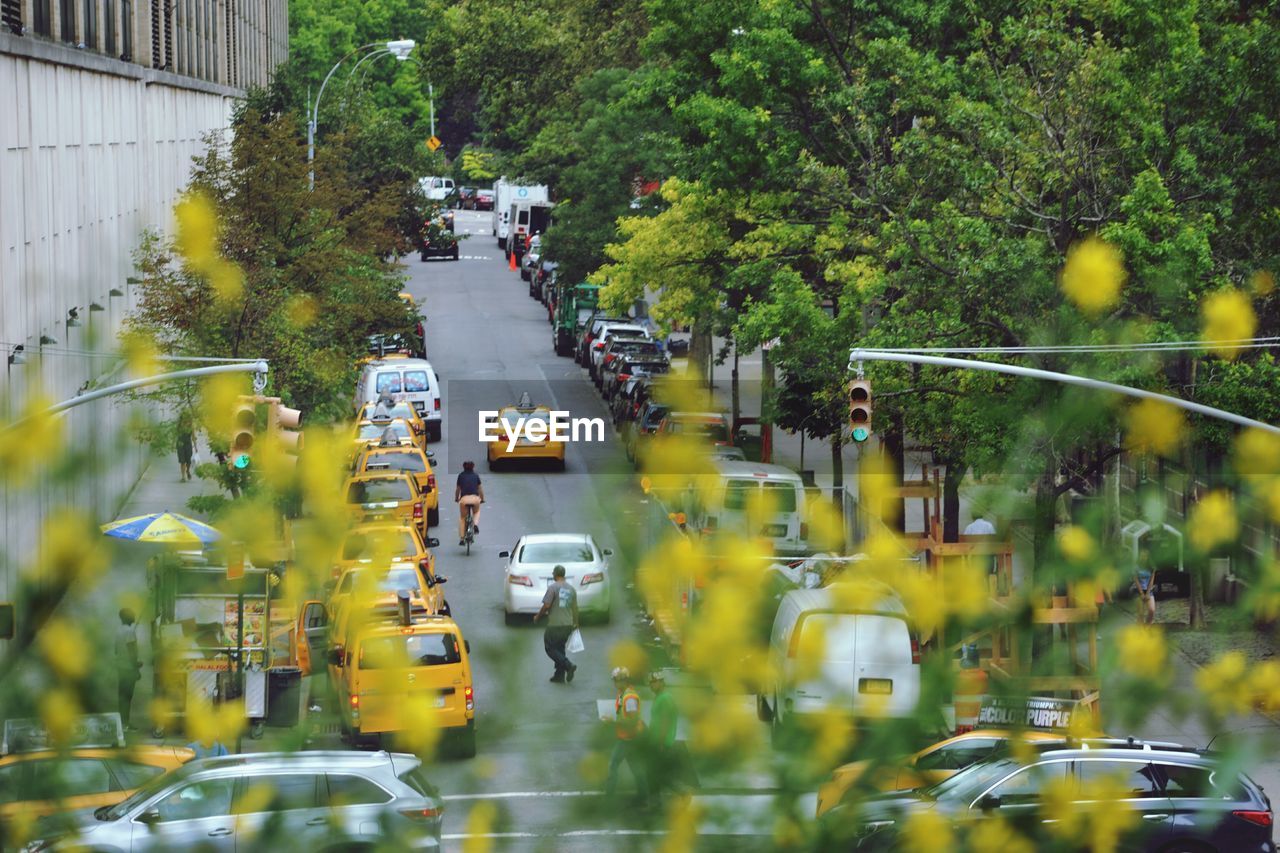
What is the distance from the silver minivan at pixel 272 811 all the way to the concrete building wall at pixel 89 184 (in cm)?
66

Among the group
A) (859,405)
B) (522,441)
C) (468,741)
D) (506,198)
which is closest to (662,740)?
(468,741)

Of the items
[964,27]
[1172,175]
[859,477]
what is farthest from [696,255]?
[859,477]

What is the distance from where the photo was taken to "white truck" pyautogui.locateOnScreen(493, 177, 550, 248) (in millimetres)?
87188

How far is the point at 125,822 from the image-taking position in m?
4.10

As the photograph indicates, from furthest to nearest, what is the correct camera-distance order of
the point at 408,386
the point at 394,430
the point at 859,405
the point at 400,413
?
the point at 408,386 < the point at 400,413 < the point at 394,430 < the point at 859,405

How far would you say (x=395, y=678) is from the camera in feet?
11.6

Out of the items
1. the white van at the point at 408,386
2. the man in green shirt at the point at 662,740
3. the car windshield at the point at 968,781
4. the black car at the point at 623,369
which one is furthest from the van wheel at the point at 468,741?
the black car at the point at 623,369

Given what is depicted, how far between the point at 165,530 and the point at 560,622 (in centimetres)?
169

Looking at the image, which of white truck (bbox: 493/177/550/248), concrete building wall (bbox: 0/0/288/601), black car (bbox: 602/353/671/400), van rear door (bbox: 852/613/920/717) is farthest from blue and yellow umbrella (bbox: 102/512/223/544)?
white truck (bbox: 493/177/550/248)

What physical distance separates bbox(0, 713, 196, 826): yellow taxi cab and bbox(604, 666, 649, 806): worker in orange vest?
899mm

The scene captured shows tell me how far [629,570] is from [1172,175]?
774 inches

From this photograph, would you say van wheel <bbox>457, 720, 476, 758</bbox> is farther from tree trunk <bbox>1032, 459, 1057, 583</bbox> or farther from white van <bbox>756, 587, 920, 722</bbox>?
tree trunk <bbox>1032, 459, 1057, 583</bbox>

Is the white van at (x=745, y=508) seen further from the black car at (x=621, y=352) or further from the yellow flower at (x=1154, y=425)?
the black car at (x=621, y=352)

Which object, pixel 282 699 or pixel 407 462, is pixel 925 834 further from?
pixel 407 462
